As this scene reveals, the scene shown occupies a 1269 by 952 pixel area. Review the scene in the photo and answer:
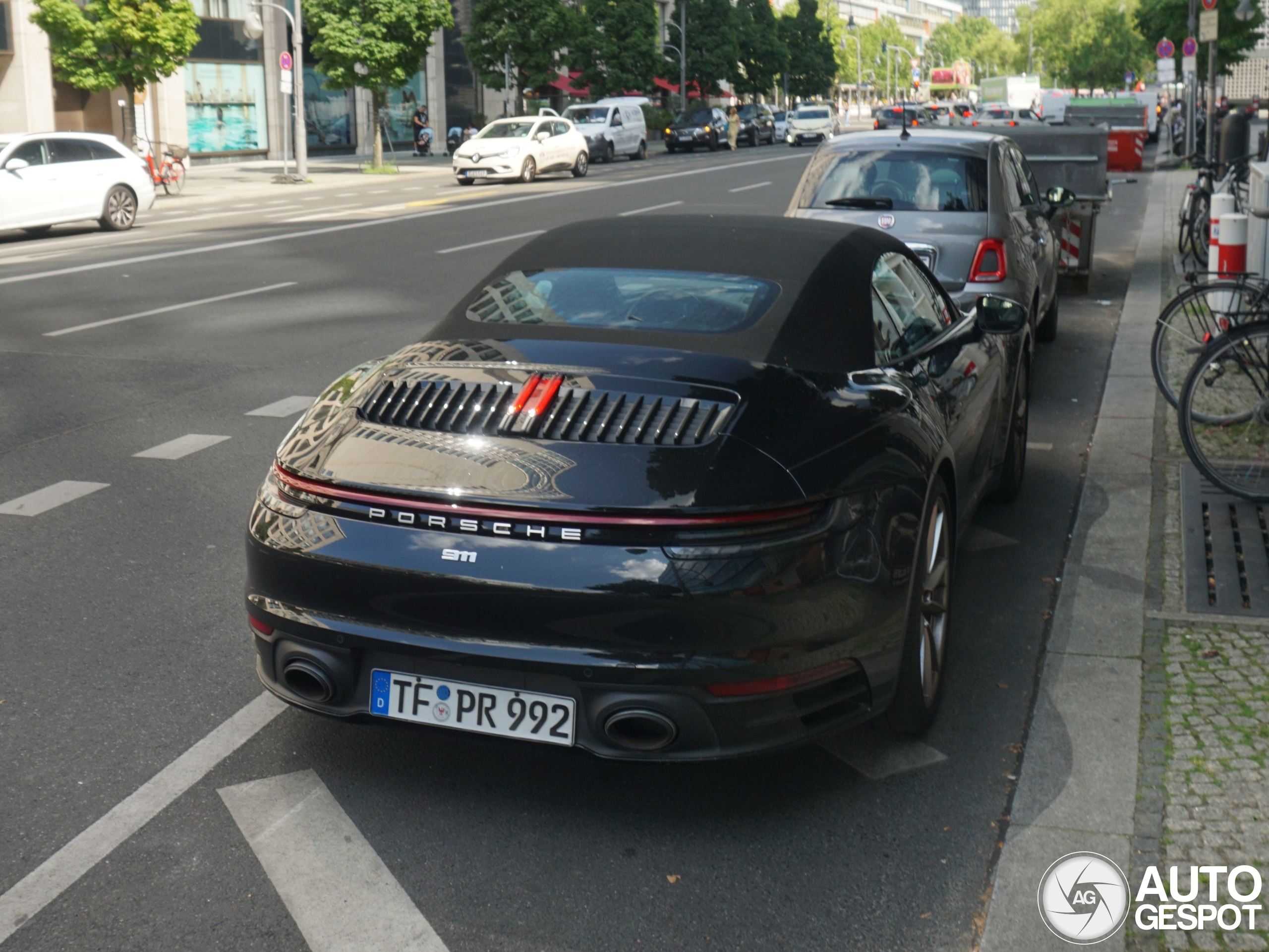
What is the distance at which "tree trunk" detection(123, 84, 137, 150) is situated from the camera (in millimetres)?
31891

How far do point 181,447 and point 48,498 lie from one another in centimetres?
110

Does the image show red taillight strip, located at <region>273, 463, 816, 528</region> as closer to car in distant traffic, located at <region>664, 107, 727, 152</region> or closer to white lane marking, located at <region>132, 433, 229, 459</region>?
white lane marking, located at <region>132, 433, 229, 459</region>

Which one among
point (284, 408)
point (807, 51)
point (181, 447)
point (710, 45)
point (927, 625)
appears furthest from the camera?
point (807, 51)

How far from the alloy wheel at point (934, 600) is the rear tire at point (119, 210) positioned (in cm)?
2077

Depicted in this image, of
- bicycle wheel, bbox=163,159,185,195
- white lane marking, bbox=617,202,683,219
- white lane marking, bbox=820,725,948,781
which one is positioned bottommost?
white lane marking, bbox=820,725,948,781

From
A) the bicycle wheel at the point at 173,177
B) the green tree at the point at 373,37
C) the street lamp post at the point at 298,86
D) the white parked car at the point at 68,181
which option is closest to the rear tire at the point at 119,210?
the white parked car at the point at 68,181

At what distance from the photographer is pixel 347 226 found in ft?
72.2

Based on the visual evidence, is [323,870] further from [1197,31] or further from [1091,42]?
[1091,42]

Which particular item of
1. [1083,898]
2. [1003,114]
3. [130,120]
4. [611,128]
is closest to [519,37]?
[611,128]

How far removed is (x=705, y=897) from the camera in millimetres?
3314

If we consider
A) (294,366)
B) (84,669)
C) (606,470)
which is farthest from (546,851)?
(294,366)

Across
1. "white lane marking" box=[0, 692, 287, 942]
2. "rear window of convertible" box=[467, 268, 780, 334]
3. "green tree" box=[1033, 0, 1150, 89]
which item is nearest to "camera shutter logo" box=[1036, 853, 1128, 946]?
"rear window of convertible" box=[467, 268, 780, 334]

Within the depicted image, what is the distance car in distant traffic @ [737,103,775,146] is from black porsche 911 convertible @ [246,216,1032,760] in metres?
62.1

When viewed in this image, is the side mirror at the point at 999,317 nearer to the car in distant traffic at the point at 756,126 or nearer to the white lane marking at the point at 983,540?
the white lane marking at the point at 983,540
